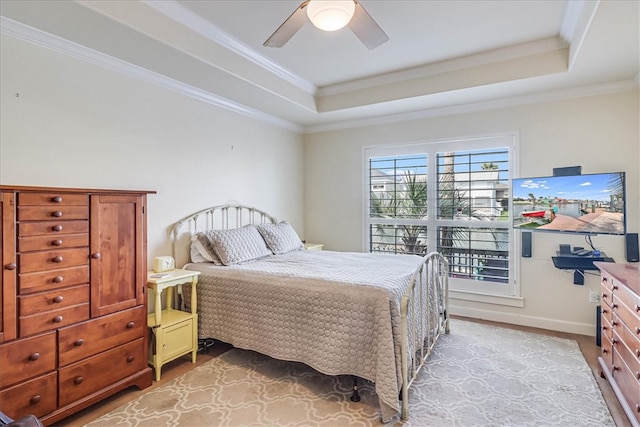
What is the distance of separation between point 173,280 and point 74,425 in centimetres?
104

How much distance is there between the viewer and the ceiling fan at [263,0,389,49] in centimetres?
170

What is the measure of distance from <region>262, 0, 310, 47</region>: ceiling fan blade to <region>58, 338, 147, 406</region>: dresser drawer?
90.2 inches

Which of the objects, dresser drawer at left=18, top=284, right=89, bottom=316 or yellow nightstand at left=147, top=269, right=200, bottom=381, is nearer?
dresser drawer at left=18, top=284, right=89, bottom=316

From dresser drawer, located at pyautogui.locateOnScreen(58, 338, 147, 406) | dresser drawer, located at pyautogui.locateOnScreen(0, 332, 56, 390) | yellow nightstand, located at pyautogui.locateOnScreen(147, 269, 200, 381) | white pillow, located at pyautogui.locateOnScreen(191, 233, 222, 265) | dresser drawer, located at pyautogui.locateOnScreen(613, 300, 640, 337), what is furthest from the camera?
white pillow, located at pyautogui.locateOnScreen(191, 233, 222, 265)

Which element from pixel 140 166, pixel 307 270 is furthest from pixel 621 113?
pixel 140 166

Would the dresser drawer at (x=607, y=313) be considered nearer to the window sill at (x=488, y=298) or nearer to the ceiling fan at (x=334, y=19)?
the window sill at (x=488, y=298)

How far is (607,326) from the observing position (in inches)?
96.5

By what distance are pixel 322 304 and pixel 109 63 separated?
8.13ft

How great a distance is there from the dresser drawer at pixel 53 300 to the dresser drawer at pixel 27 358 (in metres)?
0.16

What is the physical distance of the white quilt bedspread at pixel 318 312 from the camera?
82.5 inches

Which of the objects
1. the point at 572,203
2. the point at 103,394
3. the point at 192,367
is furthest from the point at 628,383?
the point at 103,394

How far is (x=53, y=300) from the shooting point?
1.98 m

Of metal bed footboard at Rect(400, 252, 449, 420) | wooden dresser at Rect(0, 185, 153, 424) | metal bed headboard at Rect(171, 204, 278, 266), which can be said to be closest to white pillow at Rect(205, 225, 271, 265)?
metal bed headboard at Rect(171, 204, 278, 266)

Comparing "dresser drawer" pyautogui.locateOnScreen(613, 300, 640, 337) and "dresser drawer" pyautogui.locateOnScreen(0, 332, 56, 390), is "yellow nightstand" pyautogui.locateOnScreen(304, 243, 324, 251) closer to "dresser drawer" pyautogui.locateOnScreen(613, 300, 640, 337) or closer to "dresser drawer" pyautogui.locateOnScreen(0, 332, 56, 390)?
"dresser drawer" pyautogui.locateOnScreen(0, 332, 56, 390)
